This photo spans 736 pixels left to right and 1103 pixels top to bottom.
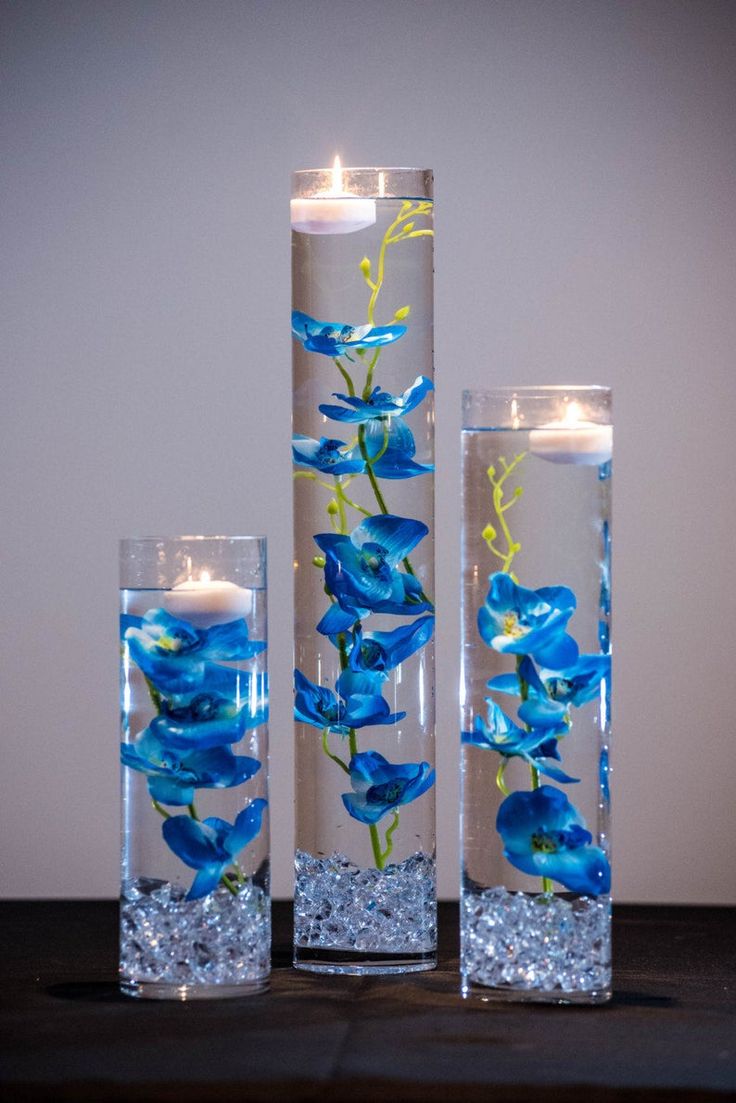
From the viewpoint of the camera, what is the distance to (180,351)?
2.55m

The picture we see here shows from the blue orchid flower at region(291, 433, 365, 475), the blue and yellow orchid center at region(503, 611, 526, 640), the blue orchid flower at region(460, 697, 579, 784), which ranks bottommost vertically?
the blue orchid flower at region(460, 697, 579, 784)

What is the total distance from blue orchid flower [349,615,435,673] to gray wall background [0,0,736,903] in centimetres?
71

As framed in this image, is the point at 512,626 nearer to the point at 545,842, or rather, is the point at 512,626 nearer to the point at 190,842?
the point at 545,842

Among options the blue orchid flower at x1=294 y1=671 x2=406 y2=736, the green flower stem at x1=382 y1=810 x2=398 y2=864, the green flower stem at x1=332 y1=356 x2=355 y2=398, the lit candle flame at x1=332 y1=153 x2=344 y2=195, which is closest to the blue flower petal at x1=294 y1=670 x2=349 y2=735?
the blue orchid flower at x1=294 y1=671 x2=406 y2=736

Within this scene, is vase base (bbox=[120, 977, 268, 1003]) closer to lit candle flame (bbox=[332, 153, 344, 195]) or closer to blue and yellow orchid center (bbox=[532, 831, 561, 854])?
blue and yellow orchid center (bbox=[532, 831, 561, 854])

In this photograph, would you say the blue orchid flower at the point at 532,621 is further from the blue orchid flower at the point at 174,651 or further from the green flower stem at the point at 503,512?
the blue orchid flower at the point at 174,651

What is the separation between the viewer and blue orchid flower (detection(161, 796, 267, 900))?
1687mm

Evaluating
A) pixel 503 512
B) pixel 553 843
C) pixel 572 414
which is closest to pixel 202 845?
pixel 553 843

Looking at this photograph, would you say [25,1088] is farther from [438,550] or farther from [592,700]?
[438,550]

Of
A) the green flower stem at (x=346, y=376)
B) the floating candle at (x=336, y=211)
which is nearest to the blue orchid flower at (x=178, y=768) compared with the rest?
the green flower stem at (x=346, y=376)

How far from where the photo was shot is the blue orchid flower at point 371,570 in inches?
73.5

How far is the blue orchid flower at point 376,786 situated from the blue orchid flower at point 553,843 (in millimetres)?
218

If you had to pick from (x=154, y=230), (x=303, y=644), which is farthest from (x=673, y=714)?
(x=154, y=230)

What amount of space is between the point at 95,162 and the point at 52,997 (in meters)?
1.35
